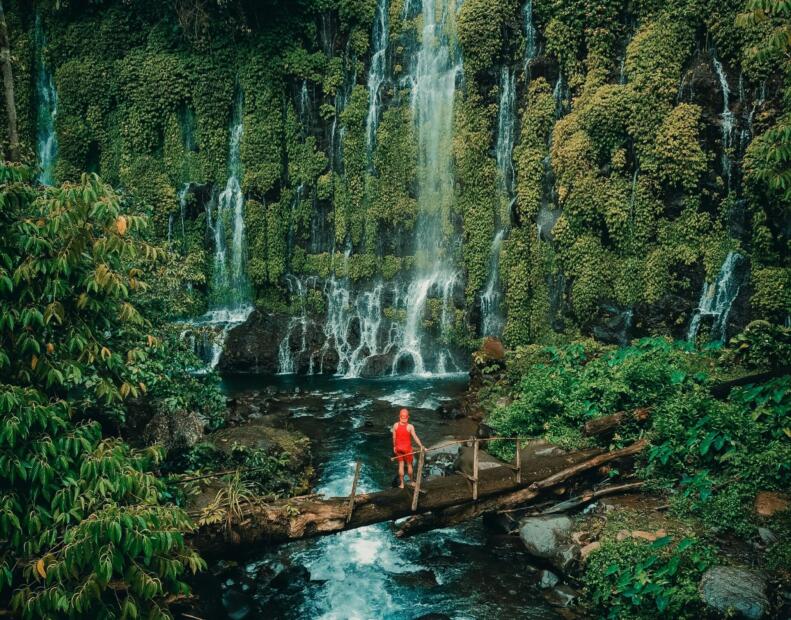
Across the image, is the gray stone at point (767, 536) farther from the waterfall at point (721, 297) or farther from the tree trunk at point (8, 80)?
the tree trunk at point (8, 80)

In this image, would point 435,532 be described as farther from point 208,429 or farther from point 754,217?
point 754,217

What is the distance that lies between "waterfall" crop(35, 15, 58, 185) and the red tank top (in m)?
23.5

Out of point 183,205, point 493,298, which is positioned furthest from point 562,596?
point 183,205

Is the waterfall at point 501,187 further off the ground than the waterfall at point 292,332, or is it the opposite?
the waterfall at point 501,187

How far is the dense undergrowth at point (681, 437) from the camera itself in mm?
6848

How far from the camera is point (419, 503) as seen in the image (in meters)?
7.89

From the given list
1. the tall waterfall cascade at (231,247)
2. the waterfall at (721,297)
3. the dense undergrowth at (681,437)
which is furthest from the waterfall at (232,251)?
the waterfall at (721,297)

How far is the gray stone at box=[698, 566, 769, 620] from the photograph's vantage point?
6094 mm

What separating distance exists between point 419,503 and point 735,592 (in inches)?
153

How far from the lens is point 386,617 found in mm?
7523

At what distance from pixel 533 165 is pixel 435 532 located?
44.5ft

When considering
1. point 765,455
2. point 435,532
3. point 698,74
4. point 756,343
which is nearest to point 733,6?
point 698,74

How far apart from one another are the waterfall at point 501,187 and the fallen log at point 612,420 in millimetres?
9797

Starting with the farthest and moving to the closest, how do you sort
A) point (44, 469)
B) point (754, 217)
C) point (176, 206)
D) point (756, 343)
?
1. point (176, 206)
2. point (754, 217)
3. point (756, 343)
4. point (44, 469)
